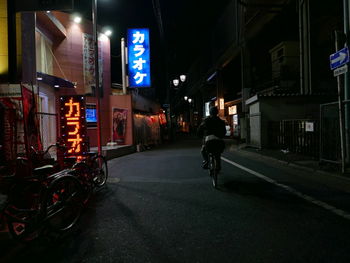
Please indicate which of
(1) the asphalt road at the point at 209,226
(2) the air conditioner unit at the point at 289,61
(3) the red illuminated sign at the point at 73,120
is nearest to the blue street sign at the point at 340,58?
(1) the asphalt road at the point at 209,226

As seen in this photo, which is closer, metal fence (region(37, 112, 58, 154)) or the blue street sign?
the blue street sign

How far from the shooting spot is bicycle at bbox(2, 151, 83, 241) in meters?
3.84

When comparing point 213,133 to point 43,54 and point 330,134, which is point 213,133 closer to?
point 330,134

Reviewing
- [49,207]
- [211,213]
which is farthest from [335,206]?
[49,207]

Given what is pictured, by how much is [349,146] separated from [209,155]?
4.54m

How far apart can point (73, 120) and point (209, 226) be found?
733cm

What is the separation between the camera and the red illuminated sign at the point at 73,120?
996cm

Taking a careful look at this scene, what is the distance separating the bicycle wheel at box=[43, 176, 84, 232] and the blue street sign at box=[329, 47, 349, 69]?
7675 millimetres

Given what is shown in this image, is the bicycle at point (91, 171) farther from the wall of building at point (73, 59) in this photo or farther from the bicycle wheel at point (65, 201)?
the wall of building at point (73, 59)

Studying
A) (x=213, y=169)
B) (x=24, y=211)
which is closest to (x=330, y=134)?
(x=213, y=169)

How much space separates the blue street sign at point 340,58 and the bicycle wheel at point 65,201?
767cm

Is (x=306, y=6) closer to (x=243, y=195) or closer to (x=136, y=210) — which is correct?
(x=243, y=195)

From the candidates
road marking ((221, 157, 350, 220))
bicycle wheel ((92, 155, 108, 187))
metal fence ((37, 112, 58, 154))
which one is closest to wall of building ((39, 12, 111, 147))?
metal fence ((37, 112, 58, 154))

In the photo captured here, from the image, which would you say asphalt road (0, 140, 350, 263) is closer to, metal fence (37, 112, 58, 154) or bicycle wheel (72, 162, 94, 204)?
bicycle wheel (72, 162, 94, 204)
